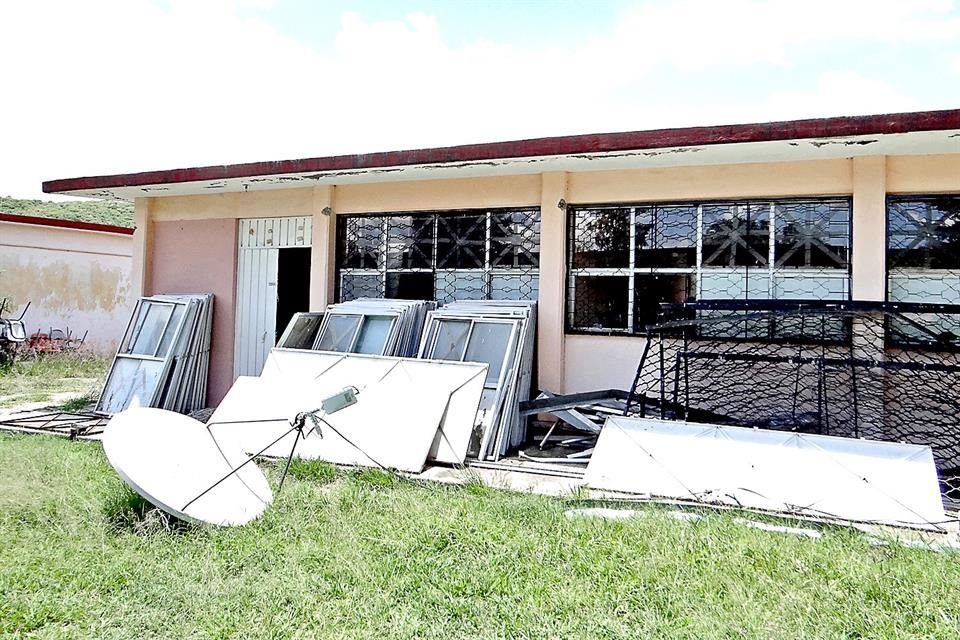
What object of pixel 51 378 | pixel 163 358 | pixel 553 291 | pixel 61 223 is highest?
pixel 61 223

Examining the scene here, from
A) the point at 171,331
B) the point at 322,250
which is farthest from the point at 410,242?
the point at 171,331

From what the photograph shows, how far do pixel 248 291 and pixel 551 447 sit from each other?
15.0ft

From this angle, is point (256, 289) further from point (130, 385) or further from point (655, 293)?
point (655, 293)

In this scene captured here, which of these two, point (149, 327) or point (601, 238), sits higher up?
point (601, 238)

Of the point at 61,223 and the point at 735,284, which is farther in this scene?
the point at 61,223

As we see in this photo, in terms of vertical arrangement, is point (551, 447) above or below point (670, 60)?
below

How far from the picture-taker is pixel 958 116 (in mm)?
4699

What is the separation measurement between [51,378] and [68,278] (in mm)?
4003

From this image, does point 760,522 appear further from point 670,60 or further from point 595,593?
point 670,60

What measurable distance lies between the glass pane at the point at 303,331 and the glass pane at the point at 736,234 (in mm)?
4181

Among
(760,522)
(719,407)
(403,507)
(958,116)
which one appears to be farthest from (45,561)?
(958,116)

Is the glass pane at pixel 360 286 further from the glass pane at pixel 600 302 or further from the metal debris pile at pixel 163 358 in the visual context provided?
the glass pane at pixel 600 302

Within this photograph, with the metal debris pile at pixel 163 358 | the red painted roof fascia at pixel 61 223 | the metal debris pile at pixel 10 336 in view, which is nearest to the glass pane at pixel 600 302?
the metal debris pile at pixel 163 358

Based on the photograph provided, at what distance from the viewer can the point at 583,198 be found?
6.75 meters
